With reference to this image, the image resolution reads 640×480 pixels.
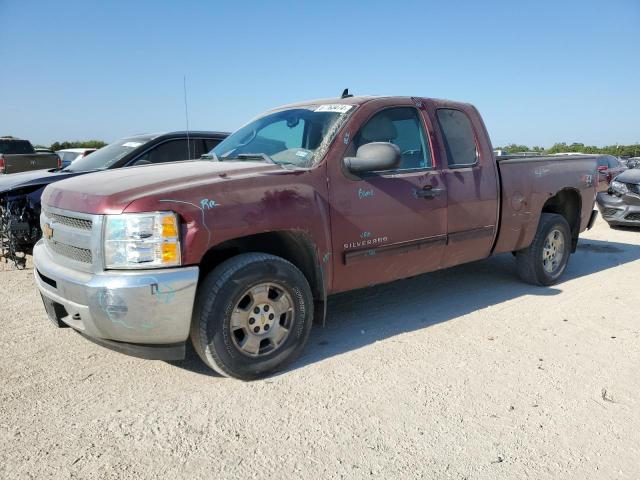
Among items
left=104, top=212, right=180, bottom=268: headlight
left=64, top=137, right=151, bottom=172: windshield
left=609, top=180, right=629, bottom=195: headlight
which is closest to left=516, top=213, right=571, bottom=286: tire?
left=104, top=212, right=180, bottom=268: headlight

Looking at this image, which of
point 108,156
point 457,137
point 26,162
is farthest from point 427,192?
point 26,162

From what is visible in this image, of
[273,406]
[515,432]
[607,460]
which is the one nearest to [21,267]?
[273,406]

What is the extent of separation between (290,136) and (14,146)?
14881mm

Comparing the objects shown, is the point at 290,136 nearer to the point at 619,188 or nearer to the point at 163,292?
the point at 163,292

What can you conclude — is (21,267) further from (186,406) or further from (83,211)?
(186,406)

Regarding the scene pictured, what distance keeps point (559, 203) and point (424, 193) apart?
8.71 feet

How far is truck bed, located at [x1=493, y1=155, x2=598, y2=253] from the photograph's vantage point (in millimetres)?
4996

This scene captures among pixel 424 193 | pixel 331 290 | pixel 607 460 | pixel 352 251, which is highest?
pixel 424 193

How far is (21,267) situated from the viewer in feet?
20.6

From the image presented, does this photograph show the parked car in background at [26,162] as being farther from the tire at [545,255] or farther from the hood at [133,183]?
the tire at [545,255]

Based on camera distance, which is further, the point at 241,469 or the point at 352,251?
the point at 352,251

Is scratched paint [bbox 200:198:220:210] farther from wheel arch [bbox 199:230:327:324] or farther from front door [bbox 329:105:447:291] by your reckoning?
front door [bbox 329:105:447:291]

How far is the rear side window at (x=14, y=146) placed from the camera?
50.4 feet

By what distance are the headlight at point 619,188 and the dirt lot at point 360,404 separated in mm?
5823
